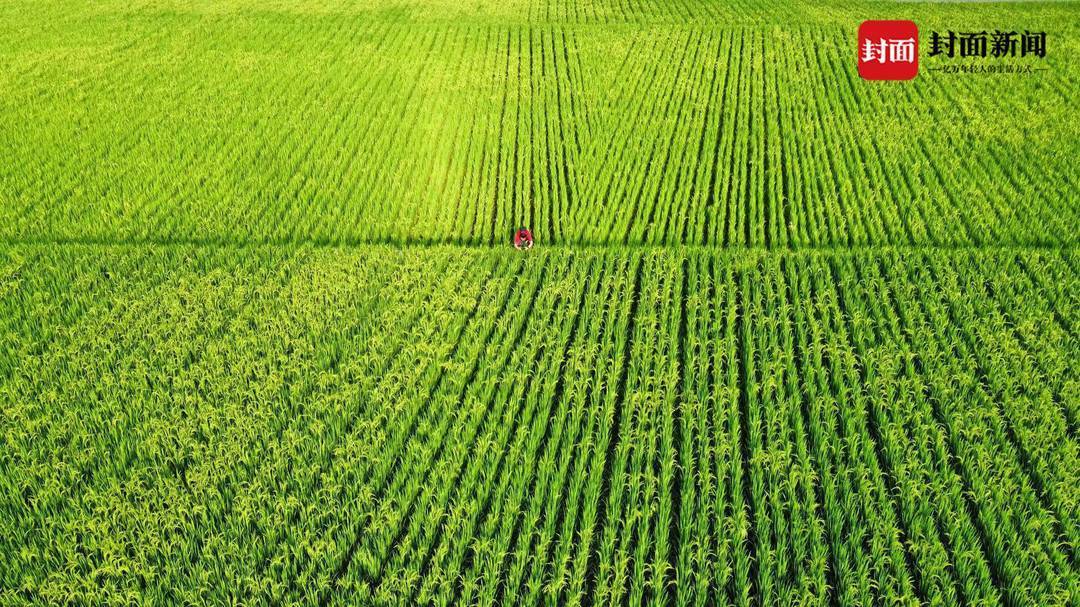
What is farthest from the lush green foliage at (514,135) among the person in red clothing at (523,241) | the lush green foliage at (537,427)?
the lush green foliage at (537,427)

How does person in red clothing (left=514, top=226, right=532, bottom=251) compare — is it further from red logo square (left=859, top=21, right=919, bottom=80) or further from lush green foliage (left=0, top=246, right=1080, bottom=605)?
red logo square (left=859, top=21, right=919, bottom=80)

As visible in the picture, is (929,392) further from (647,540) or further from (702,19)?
(702,19)

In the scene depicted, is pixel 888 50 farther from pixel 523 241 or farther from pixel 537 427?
pixel 537 427

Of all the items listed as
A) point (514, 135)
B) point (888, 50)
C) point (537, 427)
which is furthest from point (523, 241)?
point (888, 50)

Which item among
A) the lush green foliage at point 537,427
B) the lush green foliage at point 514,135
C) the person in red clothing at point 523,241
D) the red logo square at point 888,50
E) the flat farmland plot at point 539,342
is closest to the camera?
the lush green foliage at point 537,427

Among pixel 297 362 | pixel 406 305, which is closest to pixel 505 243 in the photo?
pixel 406 305

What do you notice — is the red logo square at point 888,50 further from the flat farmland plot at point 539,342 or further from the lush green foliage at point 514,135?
the flat farmland plot at point 539,342

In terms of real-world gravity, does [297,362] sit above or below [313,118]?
below

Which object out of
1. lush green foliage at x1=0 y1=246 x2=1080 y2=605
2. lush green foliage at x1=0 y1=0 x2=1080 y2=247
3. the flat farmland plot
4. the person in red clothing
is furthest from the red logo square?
the person in red clothing
